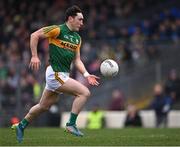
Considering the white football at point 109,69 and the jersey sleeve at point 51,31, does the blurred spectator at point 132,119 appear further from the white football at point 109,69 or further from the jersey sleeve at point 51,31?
the jersey sleeve at point 51,31

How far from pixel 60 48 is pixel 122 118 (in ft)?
39.5

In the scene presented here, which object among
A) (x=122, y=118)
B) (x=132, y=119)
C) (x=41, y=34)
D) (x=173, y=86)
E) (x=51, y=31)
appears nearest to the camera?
(x=41, y=34)

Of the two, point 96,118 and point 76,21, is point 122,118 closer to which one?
point 96,118

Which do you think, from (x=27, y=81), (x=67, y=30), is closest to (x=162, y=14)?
(x=27, y=81)

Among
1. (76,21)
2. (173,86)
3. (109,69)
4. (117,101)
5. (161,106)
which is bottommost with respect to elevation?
(161,106)

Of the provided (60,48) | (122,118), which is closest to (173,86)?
(122,118)

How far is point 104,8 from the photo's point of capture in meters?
34.8


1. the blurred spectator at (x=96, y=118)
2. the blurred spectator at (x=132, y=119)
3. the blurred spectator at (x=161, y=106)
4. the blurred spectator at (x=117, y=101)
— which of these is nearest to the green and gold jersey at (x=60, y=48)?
the blurred spectator at (x=132, y=119)

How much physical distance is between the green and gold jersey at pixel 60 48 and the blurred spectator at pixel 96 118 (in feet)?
36.8

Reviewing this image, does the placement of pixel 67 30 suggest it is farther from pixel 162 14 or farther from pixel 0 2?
pixel 0 2

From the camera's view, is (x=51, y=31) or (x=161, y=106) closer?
(x=51, y=31)

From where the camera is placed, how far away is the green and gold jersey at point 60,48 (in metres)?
14.7

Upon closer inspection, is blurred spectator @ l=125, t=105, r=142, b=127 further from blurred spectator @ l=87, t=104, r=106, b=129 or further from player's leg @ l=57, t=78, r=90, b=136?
player's leg @ l=57, t=78, r=90, b=136

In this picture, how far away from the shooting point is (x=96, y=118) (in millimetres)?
26234
